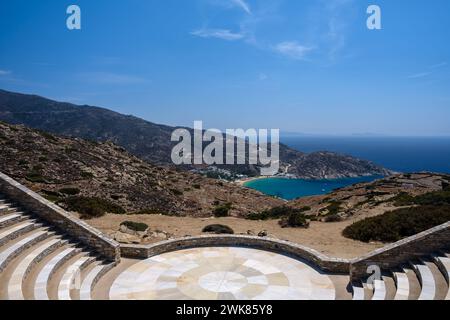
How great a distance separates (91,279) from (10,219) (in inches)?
170

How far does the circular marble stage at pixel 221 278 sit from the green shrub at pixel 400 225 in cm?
757

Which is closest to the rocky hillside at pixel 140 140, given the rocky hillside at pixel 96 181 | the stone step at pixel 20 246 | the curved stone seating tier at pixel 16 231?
the rocky hillside at pixel 96 181

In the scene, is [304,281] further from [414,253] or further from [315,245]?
[315,245]

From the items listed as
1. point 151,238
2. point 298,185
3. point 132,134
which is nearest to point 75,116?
point 132,134

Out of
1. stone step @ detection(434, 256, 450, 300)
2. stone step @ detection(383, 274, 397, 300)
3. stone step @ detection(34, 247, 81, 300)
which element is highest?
stone step @ detection(434, 256, 450, 300)

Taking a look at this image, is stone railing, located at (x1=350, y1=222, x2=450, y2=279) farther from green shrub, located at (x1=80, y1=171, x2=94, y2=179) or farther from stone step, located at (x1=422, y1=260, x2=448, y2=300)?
green shrub, located at (x1=80, y1=171, x2=94, y2=179)

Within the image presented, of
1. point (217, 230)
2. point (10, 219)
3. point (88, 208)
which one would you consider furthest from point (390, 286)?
point (88, 208)

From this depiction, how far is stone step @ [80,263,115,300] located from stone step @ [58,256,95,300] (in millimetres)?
243

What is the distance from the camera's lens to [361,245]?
16781 millimetres

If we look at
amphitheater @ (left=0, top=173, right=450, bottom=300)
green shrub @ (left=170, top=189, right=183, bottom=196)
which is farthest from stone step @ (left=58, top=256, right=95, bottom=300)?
green shrub @ (left=170, top=189, right=183, bottom=196)

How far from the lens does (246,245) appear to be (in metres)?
14.6

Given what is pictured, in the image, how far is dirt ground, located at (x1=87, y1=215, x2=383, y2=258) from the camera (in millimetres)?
16078

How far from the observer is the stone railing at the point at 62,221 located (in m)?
12.2

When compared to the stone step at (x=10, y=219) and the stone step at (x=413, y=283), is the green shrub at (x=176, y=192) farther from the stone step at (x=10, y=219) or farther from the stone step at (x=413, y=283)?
the stone step at (x=413, y=283)
